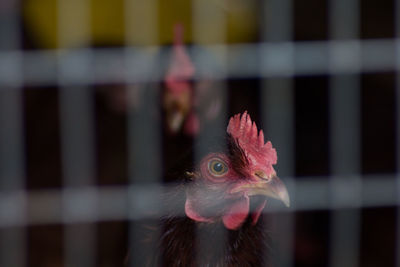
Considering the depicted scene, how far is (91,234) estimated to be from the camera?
1.25 m

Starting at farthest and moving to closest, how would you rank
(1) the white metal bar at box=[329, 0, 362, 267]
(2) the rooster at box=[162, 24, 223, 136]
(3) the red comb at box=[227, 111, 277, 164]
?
(1) the white metal bar at box=[329, 0, 362, 267], (2) the rooster at box=[162, 24, 223, 136], (3) the red comb at box=[227, 111, 277, 164]

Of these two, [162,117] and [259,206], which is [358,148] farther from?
[259,206]

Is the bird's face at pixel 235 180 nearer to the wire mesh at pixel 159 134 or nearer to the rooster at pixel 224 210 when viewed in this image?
the rooster at pixel 224 210

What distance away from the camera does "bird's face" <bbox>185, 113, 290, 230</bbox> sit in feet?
2.19

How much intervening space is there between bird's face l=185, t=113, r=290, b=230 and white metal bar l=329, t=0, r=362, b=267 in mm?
650

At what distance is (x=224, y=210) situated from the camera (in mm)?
717

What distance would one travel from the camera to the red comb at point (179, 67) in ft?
3.92

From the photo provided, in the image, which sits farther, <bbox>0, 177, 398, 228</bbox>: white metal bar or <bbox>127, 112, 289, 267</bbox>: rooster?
<bbox>0, 177, 398, 228</bbox>: white metal bar

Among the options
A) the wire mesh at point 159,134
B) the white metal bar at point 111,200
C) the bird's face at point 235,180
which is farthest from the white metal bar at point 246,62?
the bird's face at point 235,180

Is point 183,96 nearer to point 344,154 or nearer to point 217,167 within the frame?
point 344,154

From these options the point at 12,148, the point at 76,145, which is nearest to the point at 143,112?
the point at 76,145

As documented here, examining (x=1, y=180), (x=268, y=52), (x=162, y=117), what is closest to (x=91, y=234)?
(x=162, y=117)

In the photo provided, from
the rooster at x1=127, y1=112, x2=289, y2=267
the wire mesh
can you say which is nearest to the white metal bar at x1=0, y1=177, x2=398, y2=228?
the wire mesh

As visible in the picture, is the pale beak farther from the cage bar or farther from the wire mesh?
the cage bar
